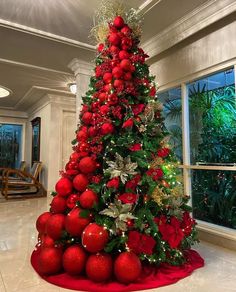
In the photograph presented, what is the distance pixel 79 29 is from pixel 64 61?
1044 mm

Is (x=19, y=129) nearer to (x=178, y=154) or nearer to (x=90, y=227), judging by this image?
(x=178, y=154)

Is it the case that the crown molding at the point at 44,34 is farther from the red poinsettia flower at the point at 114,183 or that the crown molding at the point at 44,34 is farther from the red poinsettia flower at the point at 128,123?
the red poinsettia flower at the point at 114,183

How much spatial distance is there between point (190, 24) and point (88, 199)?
233 cm

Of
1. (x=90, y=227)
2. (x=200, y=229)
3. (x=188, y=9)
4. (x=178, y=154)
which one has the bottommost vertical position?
(x=200, y=229)

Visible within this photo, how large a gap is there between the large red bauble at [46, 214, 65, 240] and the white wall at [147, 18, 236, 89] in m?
2.30

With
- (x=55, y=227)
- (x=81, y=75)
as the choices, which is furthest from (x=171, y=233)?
(x=81, y=75)

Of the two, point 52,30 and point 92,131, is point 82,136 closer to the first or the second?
point 92,131

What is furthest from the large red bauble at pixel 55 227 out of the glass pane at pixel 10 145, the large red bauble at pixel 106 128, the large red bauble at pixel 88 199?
the glass pane at pixel 10 145

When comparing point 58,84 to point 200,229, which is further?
point 58,84

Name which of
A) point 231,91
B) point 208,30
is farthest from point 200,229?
point 208,30

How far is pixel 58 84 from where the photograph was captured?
539 cm

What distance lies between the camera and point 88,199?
6.19 ft

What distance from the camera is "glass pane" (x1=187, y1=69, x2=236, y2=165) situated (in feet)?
9.04

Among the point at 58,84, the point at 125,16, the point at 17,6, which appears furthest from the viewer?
the point at 58,84
